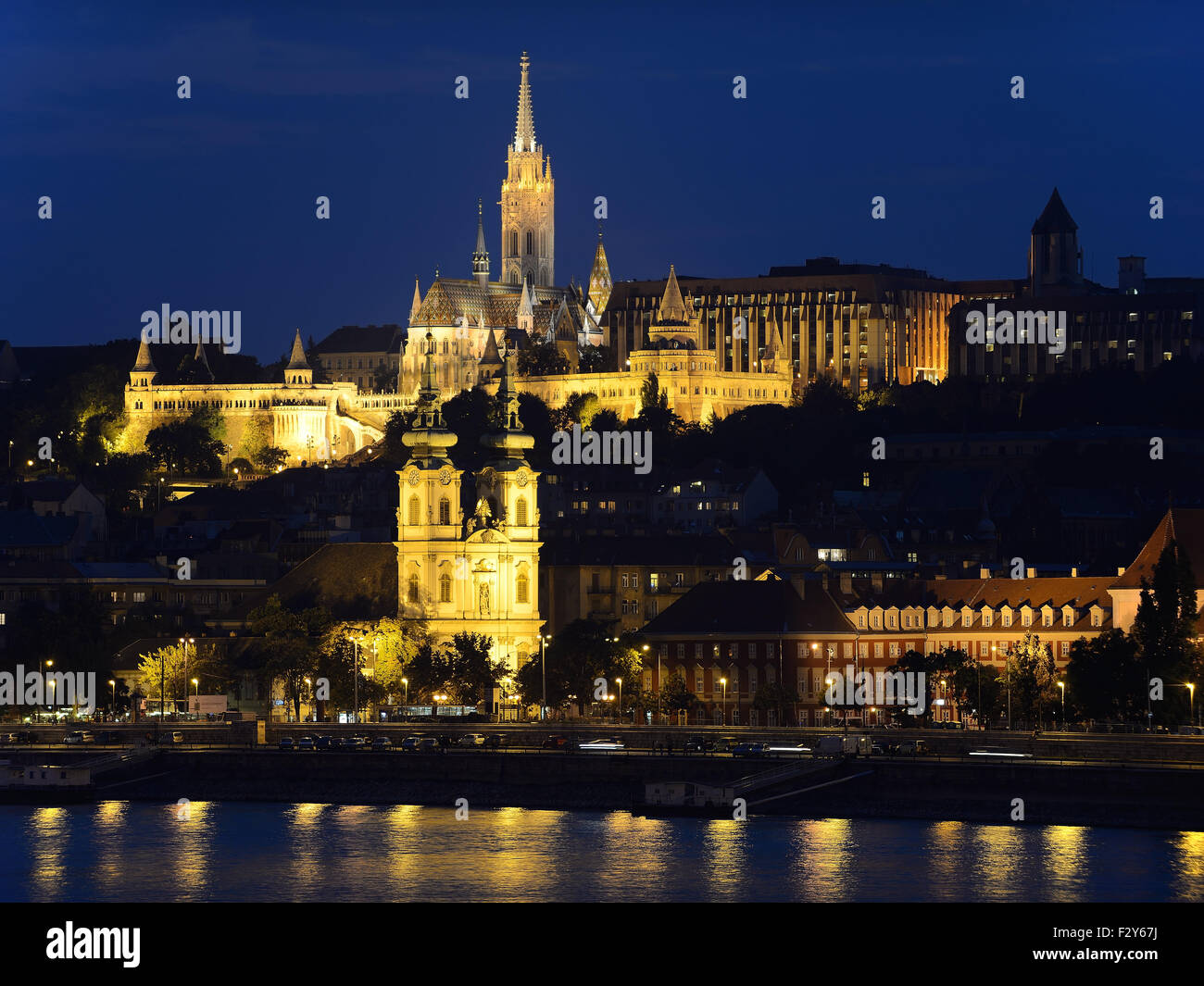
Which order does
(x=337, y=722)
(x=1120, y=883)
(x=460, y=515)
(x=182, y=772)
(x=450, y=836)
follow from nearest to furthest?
(x=1120, y=883) → (x=450, y=836) → (x=182, y=772) → (x=337, y=722) → (x=460, y=515)

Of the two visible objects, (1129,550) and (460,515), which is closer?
(460,515)

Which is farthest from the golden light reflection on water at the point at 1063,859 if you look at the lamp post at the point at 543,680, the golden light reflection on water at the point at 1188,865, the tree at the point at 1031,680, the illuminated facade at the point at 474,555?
the illuminated facade at the point at 474,555

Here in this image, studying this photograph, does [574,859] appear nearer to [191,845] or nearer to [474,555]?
[191,845]

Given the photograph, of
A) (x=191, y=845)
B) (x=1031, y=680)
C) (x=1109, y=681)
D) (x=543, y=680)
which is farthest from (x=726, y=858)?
(x=543, y=680)

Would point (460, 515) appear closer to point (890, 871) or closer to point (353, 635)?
point (353, 635)

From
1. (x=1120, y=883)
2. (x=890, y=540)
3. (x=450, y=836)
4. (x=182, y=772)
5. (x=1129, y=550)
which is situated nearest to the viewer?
(x=1120, y=883)

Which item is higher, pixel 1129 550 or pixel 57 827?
pixel 1129 550

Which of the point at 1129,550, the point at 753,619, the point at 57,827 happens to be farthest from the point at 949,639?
the point at 57,827

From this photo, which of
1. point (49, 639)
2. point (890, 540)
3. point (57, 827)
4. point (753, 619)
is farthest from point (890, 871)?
point (890, 540)
